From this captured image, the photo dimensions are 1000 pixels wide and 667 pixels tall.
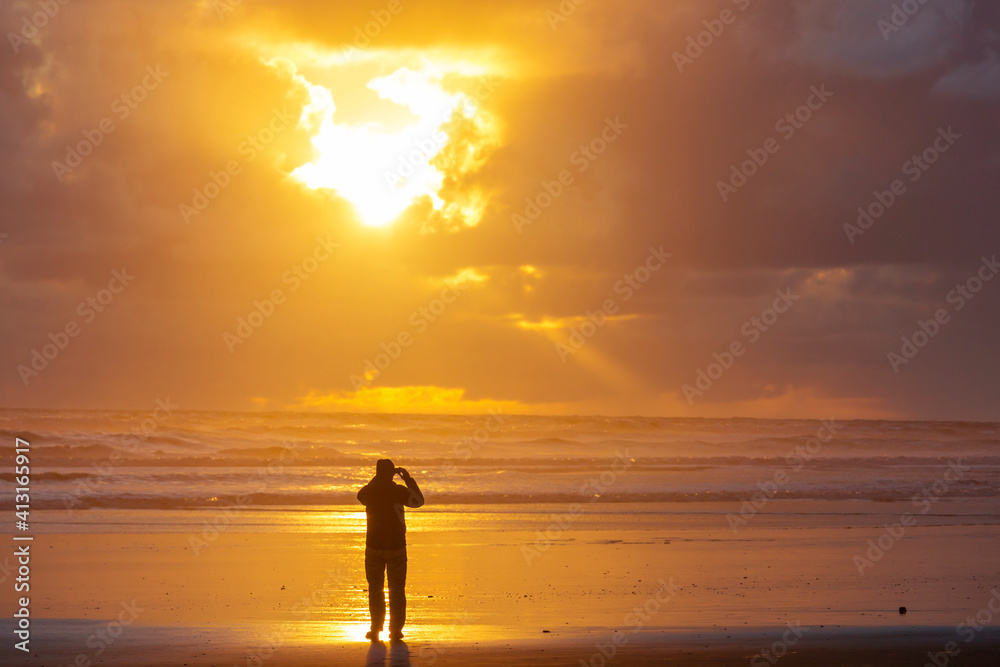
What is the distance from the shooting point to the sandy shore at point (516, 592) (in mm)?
10898

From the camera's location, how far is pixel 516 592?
583 inches

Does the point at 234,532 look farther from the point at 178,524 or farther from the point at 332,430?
the point at 332,430

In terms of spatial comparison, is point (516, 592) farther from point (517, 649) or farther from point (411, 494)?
point (517, 649)

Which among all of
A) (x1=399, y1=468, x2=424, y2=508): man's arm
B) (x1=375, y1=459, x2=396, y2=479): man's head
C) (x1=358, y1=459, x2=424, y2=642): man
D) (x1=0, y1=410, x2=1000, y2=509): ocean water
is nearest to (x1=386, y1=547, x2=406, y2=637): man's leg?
(x1=358, y1=459, x2=424, y2=642): man

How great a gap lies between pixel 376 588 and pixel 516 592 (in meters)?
3.51

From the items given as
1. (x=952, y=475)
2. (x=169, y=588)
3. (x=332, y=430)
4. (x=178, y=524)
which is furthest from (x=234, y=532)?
(x=332, y=430)

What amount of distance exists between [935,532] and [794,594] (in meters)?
9.44

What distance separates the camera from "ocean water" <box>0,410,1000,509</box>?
103ft

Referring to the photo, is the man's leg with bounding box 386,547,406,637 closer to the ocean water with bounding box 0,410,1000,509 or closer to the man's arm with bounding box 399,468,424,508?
the man's arm with bounding box 399,468,424,508

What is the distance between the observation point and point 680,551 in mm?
19266

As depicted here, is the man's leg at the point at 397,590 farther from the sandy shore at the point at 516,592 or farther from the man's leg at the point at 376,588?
the sandy shore at the point at 516,592

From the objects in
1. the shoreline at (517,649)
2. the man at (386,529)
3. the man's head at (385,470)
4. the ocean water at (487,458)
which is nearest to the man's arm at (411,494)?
the man at (386,529)

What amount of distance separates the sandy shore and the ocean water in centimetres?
677

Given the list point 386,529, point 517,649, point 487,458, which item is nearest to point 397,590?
point 386,529
